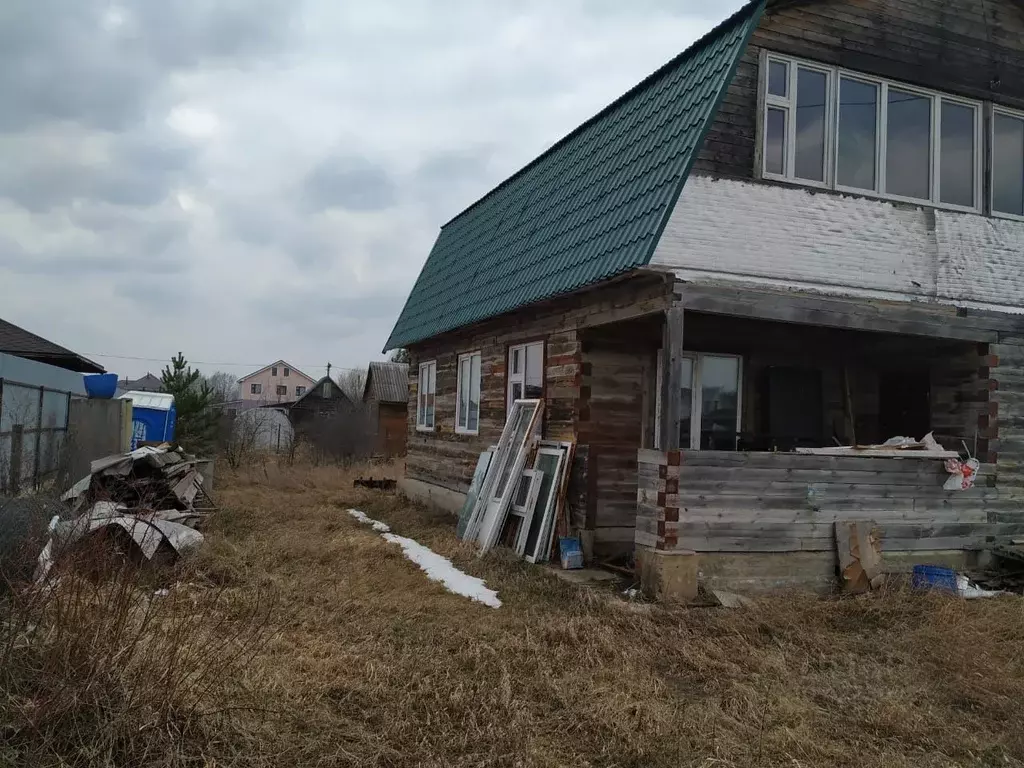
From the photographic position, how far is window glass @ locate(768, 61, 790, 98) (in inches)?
338

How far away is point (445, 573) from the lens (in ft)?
29.5

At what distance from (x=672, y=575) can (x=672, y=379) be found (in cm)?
187

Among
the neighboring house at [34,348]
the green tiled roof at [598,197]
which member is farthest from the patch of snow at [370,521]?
the neighboring house at [34,348]

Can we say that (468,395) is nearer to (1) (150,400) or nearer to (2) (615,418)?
(2) (615,418)

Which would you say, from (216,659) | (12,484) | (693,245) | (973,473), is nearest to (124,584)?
(216,659)

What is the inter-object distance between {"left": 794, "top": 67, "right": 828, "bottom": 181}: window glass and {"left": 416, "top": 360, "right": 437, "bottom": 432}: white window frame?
8639 millimetres

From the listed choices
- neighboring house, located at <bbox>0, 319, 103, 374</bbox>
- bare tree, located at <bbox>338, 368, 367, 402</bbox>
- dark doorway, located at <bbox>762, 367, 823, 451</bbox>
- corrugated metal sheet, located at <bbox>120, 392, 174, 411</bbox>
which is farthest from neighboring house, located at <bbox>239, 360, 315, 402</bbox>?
dark doorway, located at <bbox>762, 367, 823, 451</bbox>

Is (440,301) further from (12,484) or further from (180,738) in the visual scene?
(180,738)

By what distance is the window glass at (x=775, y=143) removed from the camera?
8.62 m

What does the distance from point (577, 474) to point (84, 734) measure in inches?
271

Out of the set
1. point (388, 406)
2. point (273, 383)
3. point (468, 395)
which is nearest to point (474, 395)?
point (468, 395)

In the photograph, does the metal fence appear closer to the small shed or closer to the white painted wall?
the small shed

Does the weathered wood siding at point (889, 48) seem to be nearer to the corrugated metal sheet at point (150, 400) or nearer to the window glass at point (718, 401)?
the window glass at point (718, 401)

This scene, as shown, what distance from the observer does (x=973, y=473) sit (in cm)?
915
